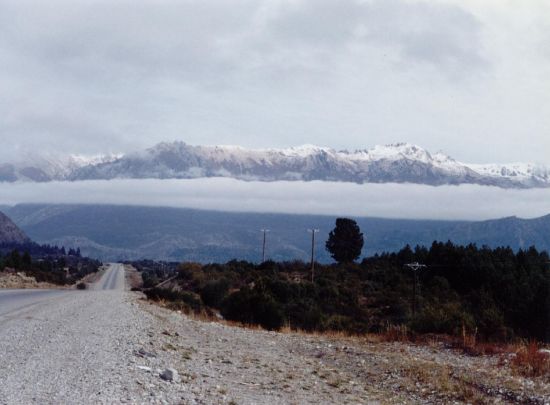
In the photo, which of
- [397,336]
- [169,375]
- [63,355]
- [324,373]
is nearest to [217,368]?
[324,373]

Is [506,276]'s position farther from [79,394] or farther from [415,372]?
[79,394]

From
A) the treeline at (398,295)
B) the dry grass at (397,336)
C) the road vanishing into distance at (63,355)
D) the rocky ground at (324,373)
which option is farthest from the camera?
the treeline at (398,295)

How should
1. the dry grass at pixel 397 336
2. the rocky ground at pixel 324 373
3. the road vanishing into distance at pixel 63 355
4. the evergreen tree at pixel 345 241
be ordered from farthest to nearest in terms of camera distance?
the evergreen tree at pixel 345 241
the dry grass at pixel 397 336
the rocky ground at pixel 324 373
the road vanishing into distance at pixel 63 355

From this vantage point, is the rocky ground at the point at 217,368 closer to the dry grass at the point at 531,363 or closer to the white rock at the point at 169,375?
the white rock at the point at 169,375

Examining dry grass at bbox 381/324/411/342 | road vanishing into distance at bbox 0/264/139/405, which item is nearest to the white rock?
road vanishing into distance at bbox 0/264/139/405

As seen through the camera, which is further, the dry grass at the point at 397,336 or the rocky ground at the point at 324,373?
the dry grass at the point at 397,336

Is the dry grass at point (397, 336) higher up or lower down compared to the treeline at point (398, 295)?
higher up

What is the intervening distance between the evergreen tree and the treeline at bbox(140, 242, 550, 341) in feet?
51.1

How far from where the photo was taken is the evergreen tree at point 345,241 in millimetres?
99000

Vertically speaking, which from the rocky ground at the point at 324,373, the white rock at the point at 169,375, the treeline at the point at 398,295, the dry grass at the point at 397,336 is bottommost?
the treeline at the point at 398,295

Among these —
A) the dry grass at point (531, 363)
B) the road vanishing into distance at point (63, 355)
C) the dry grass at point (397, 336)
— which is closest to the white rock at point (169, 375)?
the road vanishing into distance at point (63, 355)

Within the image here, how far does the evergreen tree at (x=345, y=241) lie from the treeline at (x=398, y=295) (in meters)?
15.6

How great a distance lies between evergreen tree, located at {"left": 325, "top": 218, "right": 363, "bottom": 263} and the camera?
99.0 m

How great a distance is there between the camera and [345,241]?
99125 millimetres
